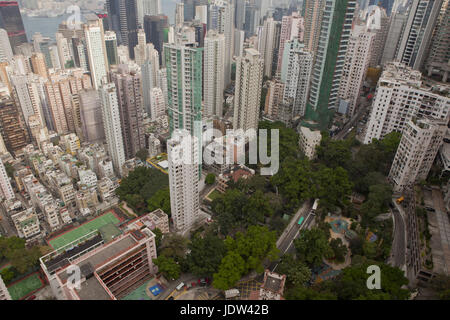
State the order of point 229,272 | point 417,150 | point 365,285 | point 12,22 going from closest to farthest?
point 365,285 → point 229,272 → point 417,150 → point 12,22

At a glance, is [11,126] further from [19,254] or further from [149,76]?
[19,254]

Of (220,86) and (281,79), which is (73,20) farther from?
(281,79)

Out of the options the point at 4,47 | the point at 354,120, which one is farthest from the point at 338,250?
the point at 4,47

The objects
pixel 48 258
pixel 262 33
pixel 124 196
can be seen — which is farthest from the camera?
pixel 262 33

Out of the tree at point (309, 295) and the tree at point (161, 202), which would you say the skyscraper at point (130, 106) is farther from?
the tree at point (309, 295)

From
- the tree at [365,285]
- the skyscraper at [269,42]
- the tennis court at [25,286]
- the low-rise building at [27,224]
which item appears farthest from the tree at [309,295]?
the skyscraper at [269,42]

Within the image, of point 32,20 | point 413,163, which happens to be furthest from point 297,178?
point 32,20
